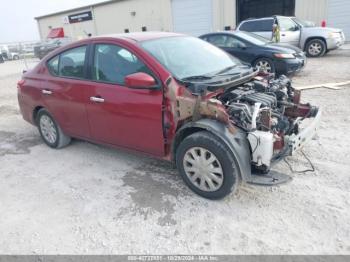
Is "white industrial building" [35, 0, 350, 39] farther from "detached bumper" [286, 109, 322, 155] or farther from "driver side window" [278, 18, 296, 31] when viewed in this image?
"detached bumper" [286, 109, 322, 155]

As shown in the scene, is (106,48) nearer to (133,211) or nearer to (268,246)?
(133,211)

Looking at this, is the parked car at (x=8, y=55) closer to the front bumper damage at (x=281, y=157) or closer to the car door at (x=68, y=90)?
the car door at (x=68, y=90)

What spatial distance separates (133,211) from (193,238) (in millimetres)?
745

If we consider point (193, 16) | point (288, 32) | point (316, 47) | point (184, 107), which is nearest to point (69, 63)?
point (184, 107)

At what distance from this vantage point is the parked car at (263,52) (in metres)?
8.42

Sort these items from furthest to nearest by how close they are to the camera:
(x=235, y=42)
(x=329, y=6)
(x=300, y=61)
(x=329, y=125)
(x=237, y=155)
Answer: (x=329, y=6)
(x=235, y=42)
(x=300, y=61)
(x=329, y=125)
(x=237, y=155)

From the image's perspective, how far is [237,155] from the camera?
9.70ft

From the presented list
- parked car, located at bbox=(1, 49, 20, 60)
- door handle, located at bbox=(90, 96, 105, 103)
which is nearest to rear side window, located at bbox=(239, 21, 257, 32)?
door handle, located at bbox=(90, 96, 105, 103)

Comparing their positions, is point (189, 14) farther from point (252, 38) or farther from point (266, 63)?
point (266, 63)

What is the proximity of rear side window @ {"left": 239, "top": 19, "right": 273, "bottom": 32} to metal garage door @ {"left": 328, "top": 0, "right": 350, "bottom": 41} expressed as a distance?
A: 6944mm

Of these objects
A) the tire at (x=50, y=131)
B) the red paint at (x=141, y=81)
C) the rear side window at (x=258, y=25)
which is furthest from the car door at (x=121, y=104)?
the rear side window at (x=258, y=25)

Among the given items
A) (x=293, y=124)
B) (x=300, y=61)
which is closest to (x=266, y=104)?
(x=293, y=124)

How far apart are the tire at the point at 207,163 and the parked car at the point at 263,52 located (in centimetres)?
551

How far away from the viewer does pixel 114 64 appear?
12.3 feet
